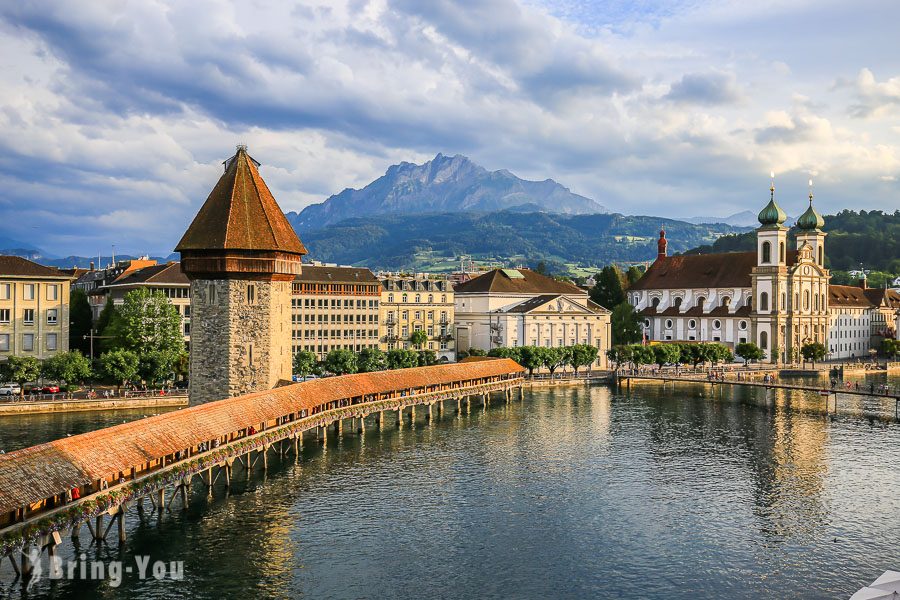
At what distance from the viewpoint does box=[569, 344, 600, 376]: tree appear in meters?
98.0

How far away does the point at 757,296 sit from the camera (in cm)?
12306

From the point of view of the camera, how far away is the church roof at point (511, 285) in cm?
10775

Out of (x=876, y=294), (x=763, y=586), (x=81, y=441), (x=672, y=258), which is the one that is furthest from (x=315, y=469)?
(x=876, y=294)

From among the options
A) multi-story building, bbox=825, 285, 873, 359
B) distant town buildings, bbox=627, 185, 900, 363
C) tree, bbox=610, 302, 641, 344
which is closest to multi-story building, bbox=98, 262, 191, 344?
tree, bbox=610, 302, 641, 344

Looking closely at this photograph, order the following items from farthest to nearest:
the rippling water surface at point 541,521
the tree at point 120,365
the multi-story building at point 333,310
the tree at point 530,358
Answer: the tree at point 530,358, the multi-story building at point 333,310, the tree at point 120,365, the rippling water surface at point 541,521

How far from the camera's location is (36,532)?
1091 inches

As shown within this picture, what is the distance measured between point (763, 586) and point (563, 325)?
7673cm

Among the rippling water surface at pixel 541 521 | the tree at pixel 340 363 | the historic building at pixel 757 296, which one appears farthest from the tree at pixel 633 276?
the rippling water surface at pixel 541 521

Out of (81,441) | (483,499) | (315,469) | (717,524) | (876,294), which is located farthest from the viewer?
(876,294)

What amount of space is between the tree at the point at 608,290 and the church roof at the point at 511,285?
616 inches

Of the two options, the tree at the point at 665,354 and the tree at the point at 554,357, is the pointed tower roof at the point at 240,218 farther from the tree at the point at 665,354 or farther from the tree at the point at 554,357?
the tree at the point at 665,354

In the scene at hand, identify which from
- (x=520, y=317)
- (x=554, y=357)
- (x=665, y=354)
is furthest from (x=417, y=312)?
(x=665, y=354)

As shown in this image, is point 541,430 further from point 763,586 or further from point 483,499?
point 763,586

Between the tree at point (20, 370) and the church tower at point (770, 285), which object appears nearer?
the tree at point (20, 370)
